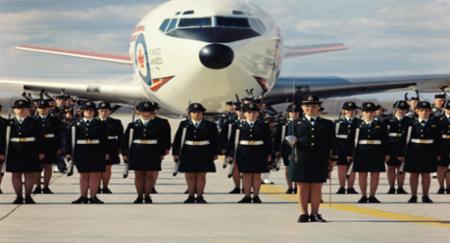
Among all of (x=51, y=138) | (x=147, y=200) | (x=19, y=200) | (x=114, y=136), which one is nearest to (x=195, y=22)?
(x=114, y=136)

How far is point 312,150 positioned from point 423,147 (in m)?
4.15

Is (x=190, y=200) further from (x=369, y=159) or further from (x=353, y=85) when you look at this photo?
(x=353, y=85)

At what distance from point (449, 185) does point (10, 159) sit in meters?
8.12

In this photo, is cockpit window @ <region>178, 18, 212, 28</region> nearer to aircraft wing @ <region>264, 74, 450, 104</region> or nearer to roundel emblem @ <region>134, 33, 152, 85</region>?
roundel emblem @ <region>134, 33, 152, 85</region>

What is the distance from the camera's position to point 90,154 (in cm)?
1744

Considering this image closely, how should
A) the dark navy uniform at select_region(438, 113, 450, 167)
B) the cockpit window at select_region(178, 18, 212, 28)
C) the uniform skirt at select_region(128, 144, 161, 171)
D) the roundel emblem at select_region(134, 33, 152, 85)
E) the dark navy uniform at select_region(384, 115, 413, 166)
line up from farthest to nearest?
the roundel emblem at select_region(134, 33, 152, 85) < the cockpit window at select_region(178, 18, 212, 28) < the dark navy uniform at select_region(384, 115, 413, 166) < the dark navy uniform at select_region(438, 113, 450, 167) < the uniform skirt at select_region(128, 144, 161, 171)

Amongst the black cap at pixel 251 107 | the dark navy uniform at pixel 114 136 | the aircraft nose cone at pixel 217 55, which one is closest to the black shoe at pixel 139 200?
the dark navy uniform at pixel 114 136

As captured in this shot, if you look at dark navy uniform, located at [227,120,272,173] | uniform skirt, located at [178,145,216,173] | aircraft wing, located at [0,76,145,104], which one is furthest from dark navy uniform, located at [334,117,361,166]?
aircraft wing, located at [0,76,145,104]

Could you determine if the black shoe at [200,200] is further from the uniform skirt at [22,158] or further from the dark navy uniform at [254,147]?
the uniform skirt at [22,158]

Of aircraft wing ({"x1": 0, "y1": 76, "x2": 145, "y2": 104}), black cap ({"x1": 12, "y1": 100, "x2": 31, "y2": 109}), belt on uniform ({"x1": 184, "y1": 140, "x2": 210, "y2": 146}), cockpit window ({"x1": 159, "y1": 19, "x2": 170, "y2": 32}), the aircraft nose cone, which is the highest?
cockpit window ({"x1": 159, "y1": 19, "x2": 170, "y2": 32})

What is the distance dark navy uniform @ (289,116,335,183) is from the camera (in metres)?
14.5

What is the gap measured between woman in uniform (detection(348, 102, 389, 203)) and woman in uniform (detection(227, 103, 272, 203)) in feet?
4.86
